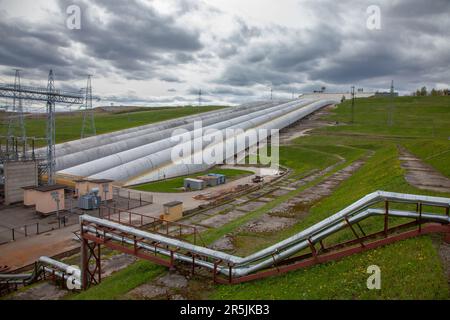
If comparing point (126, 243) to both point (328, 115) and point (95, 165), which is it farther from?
point (328, 115)

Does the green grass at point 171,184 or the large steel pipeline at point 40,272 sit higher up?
the green grass at point 171,184

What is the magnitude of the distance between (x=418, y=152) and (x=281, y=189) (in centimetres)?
1518

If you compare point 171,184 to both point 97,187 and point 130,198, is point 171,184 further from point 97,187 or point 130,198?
point 97,187

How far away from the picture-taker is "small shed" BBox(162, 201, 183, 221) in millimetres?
25391

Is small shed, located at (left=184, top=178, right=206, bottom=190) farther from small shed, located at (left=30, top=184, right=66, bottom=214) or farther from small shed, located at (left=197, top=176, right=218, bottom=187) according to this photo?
small shed, located at (left=30, top=184, right=66, bottom=214)

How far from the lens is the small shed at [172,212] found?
25391mm

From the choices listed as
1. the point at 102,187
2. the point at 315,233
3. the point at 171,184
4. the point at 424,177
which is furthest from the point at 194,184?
the point at 315,233

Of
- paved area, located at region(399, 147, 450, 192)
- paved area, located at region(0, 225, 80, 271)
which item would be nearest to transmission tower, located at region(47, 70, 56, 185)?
paved area, located at region(0, 225, 80, 271)

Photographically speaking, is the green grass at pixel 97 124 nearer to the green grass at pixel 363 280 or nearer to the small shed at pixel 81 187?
the small shed at pixel 81 187

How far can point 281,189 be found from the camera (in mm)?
34344

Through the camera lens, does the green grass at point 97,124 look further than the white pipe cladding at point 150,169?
Yes

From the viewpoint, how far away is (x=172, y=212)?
25594mm

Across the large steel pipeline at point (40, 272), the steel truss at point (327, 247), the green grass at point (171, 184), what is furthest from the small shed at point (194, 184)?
the steel truss at point (327, 247)

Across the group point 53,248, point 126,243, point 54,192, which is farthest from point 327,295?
point 54,192
